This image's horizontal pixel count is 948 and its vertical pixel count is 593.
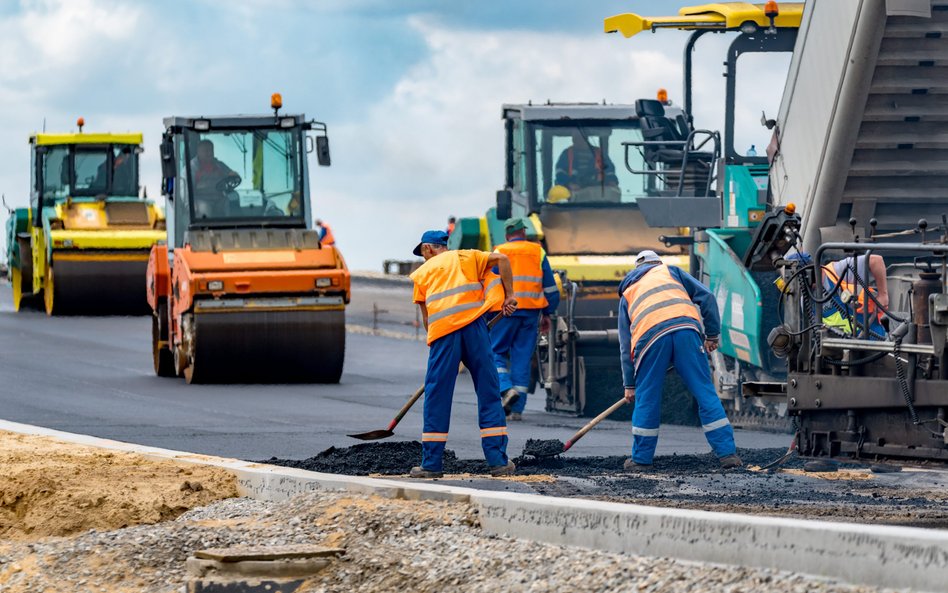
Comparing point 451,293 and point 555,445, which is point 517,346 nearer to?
point 555,445

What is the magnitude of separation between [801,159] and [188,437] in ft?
16.3

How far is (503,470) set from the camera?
10391 mm

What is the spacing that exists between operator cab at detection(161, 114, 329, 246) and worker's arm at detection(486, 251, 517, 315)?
7902 millimetres

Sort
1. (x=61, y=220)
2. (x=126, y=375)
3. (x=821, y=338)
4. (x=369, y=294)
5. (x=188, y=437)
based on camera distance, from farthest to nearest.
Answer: (x=369, y=294)
(x=61, y=220)
(x=126, y=375)
(x=188, y=437)
(x=821, y=338)

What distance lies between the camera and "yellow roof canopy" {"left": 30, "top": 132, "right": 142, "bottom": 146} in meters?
27.7

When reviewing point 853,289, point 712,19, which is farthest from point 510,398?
point 853,289

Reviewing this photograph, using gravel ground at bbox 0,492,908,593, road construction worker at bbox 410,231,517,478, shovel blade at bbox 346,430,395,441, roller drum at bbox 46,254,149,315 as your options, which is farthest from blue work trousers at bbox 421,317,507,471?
roller drum at bbox 46,254,149,315

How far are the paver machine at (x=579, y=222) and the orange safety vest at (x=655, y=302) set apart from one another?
4632 mm

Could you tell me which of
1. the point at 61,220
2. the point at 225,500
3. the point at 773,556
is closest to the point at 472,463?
the point at 225,500

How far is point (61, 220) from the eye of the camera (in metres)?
26.4

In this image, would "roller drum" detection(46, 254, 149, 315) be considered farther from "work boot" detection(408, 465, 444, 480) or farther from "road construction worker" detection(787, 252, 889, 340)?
"work boot" detection(408, 465, 444, 480)

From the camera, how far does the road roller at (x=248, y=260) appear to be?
17594mm

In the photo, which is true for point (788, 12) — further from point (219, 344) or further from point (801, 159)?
point (219, 344)

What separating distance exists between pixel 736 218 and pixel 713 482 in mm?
5153
